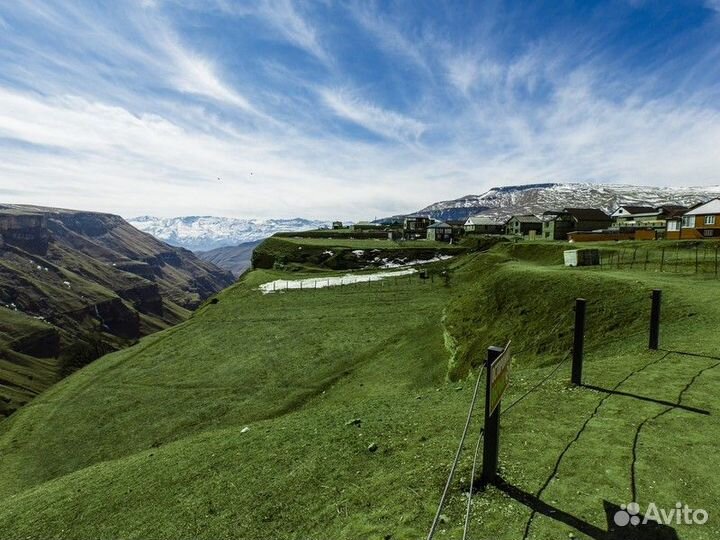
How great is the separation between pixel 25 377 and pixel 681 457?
225 meters

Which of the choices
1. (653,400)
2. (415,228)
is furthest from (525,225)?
(653,400)

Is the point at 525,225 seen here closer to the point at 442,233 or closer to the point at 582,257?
the point at 442,233

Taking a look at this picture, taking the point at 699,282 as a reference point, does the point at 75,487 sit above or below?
below

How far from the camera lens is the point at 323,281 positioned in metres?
91.7

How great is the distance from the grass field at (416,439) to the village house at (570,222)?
84.3 m

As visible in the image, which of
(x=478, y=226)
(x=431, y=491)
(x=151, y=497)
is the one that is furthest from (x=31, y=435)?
(x=478, y=226)

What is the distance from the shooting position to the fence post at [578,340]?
1532 cm

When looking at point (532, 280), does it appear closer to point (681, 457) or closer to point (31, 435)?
point (681, 457)

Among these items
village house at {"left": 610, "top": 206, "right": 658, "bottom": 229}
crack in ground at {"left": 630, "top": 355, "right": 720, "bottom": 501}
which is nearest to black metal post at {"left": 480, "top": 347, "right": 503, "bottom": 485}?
crack in ground at {"left": 630, "top": 355, "right": 720, "bottom": 501}

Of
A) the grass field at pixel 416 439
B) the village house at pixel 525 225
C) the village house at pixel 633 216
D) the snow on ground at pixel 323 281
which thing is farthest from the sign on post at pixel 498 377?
the village house at pixel 525 225

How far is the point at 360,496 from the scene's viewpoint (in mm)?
11578

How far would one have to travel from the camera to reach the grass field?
9.93 m

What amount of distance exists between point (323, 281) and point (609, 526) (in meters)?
84.6

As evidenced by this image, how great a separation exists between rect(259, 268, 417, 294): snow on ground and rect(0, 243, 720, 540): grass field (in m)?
42.8
